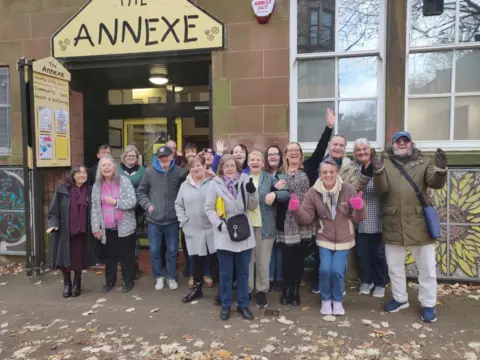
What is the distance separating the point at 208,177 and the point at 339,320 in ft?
7.04

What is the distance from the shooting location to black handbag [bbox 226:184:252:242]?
3757 mm

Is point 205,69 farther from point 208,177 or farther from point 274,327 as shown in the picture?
point 274,327

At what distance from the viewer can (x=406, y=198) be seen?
387cm

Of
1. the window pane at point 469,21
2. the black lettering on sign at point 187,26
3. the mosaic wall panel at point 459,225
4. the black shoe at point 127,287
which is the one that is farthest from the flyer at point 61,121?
the window pane at point 469,21

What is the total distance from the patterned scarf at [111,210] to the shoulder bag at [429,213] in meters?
3.28

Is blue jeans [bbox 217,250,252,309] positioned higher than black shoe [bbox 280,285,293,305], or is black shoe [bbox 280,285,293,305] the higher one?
blue jeans [bbox 217,250,252,309]

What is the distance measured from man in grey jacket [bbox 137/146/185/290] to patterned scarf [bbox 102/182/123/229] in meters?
0.29

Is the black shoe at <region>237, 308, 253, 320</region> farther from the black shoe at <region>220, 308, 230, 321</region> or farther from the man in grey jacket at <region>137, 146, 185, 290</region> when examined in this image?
the man in grey jacket at <region>137, 146, 185, 290</region>

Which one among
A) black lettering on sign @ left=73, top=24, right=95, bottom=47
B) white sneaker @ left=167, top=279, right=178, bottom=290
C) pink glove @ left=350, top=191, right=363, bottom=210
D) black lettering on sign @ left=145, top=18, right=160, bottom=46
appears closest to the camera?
pink glove @ left=350, top=191, right=363, bottom=210

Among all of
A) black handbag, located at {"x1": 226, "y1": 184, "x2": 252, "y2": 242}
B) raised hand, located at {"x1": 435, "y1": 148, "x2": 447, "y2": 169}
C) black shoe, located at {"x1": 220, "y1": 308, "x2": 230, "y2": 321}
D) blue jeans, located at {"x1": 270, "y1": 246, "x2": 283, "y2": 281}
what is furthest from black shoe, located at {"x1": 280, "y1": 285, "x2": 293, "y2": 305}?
raised hand, located at {"x1": 435, "y1": 148, "x2": 447, "y2": 169}

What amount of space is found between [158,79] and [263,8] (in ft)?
7.64

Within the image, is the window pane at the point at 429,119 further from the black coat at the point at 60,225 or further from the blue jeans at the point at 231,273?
the black coat at the point at 60,225

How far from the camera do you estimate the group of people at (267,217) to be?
12.7ft

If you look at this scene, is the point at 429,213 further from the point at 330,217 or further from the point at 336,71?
the point at 336,71
